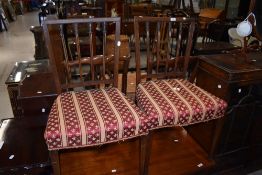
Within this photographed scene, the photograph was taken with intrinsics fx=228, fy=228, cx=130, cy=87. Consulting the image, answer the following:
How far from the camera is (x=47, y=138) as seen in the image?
1.05 meters

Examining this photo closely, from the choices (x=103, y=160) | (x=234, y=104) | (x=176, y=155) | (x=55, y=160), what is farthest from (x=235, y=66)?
(x=55, y=160)

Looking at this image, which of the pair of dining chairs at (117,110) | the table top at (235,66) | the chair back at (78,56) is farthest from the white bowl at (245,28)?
the chair back at (78,56)

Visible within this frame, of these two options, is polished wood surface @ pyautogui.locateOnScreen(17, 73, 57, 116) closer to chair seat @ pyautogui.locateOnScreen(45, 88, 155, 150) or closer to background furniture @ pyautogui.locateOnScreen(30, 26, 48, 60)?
chair seat @ pyautogui.locateOnScreen(45, 88, 155, 150)

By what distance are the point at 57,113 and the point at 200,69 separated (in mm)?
1016

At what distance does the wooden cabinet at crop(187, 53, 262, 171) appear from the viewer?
4.52ft

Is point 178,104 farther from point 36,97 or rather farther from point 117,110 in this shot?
point 36,97

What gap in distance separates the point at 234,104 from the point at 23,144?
129 cm

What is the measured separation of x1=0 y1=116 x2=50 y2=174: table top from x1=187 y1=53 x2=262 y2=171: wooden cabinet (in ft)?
3.58

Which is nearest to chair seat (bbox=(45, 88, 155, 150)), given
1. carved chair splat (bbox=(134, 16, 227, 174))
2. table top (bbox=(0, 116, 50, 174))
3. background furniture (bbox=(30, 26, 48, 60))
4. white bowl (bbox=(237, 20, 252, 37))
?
carved chair splat (bbox=(134, 16, 227, 174))

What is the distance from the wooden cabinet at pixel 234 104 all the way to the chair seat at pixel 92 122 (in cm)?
56

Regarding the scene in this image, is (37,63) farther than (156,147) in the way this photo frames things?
Yes

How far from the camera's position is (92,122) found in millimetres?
1111

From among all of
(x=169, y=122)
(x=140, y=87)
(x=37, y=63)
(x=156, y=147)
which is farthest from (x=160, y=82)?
(x=37, y=63)

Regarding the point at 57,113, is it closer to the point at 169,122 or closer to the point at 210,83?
the point at 169,122
